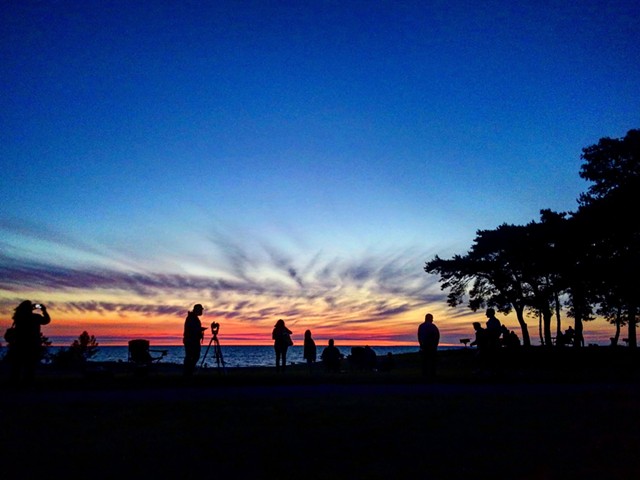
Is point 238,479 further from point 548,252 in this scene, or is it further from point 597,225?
point 548,252

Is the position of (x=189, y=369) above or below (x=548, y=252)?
below

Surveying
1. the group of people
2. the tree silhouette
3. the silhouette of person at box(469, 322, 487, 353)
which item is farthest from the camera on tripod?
the tree silhouette

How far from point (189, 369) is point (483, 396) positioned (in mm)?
8391

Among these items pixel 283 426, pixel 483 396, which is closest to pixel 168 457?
pixel 283 426

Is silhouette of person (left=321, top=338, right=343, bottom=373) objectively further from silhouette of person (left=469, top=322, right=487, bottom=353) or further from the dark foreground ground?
the dark foreground ground

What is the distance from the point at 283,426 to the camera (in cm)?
692

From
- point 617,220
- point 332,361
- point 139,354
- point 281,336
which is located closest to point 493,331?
point 281,336

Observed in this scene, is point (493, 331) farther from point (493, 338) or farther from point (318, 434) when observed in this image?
point (318, 434)

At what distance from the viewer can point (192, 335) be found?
14.9 meters

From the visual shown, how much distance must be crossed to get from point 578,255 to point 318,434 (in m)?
29.7

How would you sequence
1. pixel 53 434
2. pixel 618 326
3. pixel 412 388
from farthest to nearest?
pixel 618 326 < pixel 412 388 < pixel 53 434

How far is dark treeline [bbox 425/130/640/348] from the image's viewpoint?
1126 inches

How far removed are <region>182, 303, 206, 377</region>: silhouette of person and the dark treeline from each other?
69.9 ft

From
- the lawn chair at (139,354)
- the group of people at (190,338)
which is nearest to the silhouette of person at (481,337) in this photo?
the group of people at (190,338)
